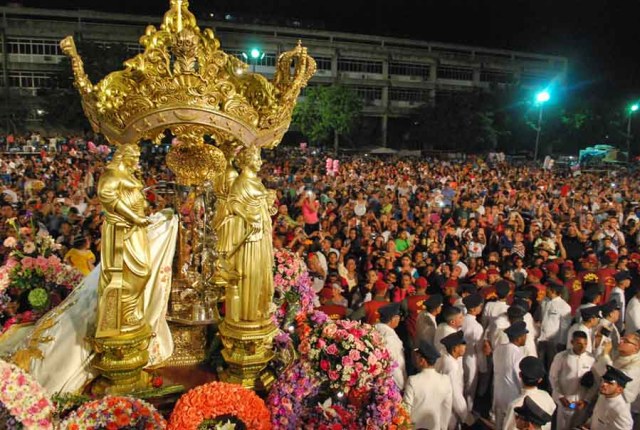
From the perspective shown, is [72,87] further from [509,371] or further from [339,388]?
[339,388]

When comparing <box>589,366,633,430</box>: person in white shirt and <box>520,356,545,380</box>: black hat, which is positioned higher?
<box>520,356,545,380</box>: black hat

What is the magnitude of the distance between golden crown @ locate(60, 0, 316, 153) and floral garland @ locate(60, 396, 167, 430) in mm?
2680

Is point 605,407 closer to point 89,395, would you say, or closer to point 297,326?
point 297,326

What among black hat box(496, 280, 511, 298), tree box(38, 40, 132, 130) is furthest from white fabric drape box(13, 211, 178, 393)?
tree box(38, 40, 132, 130)

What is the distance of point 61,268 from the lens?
22.8 feet

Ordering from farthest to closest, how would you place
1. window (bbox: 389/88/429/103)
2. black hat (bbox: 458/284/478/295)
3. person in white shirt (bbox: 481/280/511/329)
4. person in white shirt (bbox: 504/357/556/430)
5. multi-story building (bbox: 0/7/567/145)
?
window (bbox: 389/88/429/103), multi-story building (bbox: 0/7/567/145), black hat (bbox: 458/284/478/295), person in white shirt (bbox: 481/280/511/329), person in white shirt (bbox: 504/357/556/430)

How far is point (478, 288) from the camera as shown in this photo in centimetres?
899

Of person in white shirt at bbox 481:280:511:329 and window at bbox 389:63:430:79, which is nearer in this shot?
person in white shirt at bbox 481:280:511:329

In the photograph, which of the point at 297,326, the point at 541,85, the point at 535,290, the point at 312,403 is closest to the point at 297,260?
the point at 297,326

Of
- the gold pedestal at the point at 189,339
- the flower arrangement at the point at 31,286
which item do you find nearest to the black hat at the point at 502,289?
the gold pedestal at the point at 189,339

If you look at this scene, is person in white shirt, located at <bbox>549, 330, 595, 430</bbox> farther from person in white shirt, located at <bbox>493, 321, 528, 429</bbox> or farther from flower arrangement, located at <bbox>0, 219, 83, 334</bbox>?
flower arrangement, located at <bbox>0, 219, 83, 334</bbox>

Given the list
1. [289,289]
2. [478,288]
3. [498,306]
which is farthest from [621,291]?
[289,289]

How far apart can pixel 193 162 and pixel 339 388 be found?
332 cm

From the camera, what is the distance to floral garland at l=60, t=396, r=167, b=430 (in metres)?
4.23
